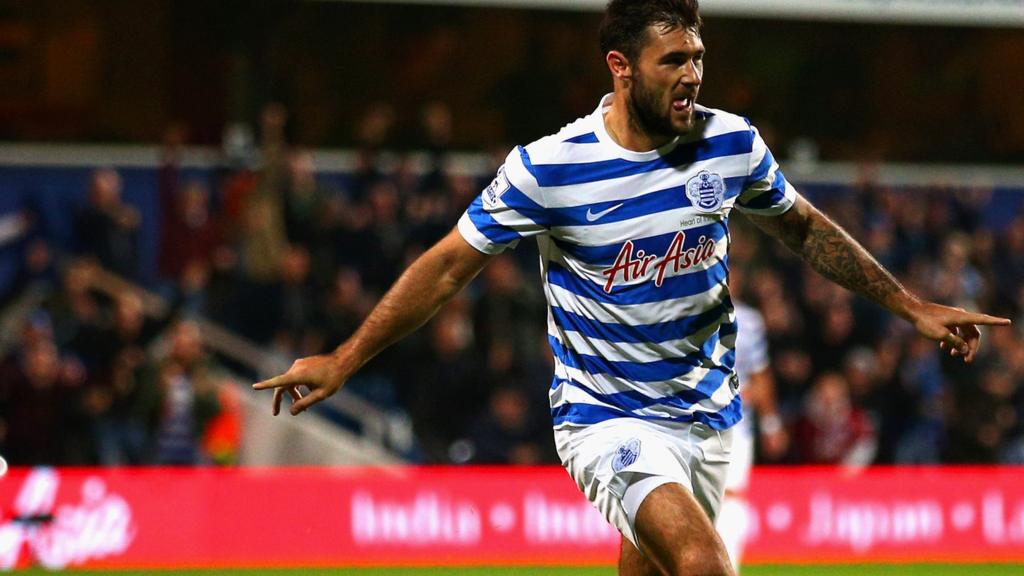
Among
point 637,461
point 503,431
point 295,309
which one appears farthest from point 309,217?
point 637,461

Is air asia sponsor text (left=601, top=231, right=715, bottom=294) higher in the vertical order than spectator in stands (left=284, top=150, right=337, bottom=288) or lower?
higher

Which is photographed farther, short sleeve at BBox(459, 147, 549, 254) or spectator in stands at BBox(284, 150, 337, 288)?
spectator in stands at BBox(284, 150, 337, 288)

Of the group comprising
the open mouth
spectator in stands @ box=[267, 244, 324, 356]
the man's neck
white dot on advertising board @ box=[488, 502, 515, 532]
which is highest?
the open mouth

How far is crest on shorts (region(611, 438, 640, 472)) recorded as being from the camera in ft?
16.4

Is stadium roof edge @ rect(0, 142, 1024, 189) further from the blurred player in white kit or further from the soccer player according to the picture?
the soccer player

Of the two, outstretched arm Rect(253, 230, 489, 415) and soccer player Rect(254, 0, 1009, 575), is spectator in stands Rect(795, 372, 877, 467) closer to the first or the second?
soccer player Rect(254, 0, 1009, 575)

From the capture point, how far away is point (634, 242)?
508cm

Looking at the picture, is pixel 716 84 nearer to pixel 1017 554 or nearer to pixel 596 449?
pixel 1017 554

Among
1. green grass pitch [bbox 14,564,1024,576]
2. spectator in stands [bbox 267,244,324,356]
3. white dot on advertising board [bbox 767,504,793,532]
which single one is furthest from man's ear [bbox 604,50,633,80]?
spectator in stands [bbox 267,244,324,356]

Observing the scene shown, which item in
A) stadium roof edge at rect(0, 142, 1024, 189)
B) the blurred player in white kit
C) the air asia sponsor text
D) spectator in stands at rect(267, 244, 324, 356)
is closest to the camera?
the air asia sponsor text

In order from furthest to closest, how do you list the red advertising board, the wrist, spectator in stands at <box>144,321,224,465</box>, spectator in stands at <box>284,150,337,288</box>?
spectator in stands at <box>284,150,337,288</box>
spectator in stands at <box>144,321,224,465</box>
the red advertising board
the wrist

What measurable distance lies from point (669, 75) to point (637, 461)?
1207mm

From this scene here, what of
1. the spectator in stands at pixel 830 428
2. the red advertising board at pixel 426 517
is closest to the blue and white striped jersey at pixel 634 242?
the red advertising board at pixel 426 517

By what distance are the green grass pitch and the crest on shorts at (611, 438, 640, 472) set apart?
596cm
